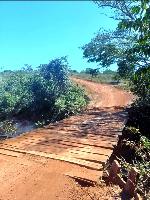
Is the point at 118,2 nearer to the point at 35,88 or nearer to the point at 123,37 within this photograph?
the point at 123,37

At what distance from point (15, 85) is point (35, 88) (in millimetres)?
4168

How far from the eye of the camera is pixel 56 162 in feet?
22.1

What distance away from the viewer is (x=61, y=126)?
1147 cm

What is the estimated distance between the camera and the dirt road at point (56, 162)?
5262 millimetres

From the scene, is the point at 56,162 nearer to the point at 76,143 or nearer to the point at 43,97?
the point at 76,143

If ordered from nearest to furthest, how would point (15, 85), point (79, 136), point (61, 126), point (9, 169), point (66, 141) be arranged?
1. point (9, 169)
2. point (66, 141)
3. point (79, 136)
4. point (61, 126)
5. point (15, 85)

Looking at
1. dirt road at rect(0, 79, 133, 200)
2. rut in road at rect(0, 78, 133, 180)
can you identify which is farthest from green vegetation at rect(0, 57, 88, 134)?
dirt road at rect(0, 79, 133, 200)

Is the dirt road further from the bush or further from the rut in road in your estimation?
the bush

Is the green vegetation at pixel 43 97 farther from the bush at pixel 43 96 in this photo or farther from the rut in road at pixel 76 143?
the rut in road at pixel 76 143

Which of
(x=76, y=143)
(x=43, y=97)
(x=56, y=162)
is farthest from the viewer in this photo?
(x=43, y=97)

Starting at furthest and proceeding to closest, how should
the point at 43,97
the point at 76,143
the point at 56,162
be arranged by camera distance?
the point at 43,97, the point at 76,143, the point at 56,162

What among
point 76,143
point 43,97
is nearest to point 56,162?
point 76,143

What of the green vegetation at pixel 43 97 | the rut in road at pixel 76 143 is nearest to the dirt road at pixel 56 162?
the rut in road at pixel 76 143

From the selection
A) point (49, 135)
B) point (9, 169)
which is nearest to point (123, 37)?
point (49, 135)
